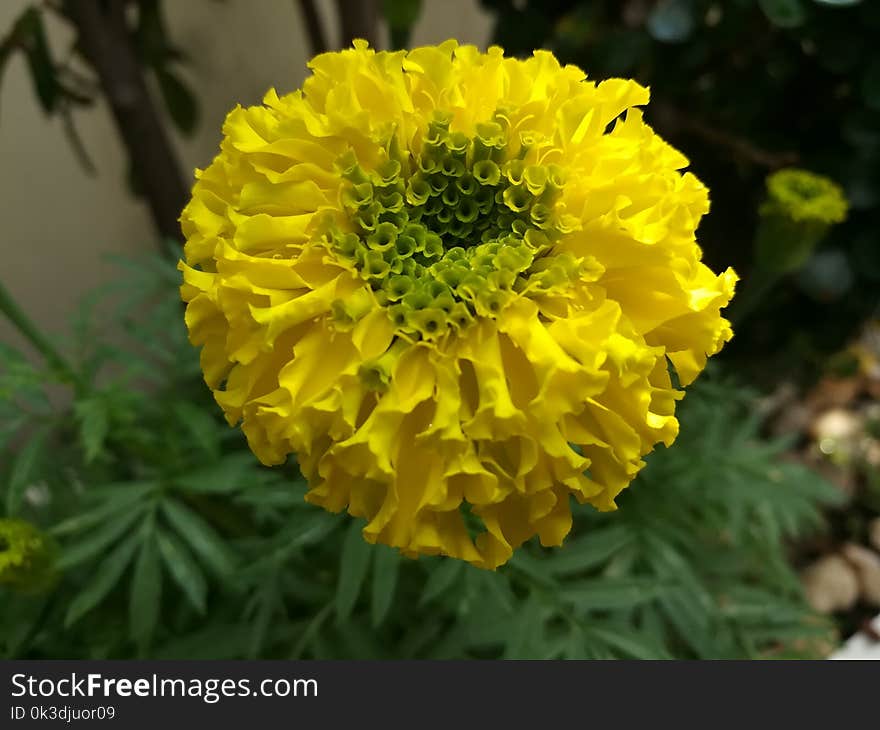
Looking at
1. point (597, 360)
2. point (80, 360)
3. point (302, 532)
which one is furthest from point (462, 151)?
point (80, 360)

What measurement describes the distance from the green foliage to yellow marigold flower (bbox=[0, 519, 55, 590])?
0.06 ft

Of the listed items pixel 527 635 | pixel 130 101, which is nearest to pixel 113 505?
pixel 527 635

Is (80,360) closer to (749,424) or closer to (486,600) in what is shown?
(486,600)

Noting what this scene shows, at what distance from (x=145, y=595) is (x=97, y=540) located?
0.16ft

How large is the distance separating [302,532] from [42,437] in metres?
0.20

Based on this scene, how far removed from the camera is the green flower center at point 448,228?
0.31m

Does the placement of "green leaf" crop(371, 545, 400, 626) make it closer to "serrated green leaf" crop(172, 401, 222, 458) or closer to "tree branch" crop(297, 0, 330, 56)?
"serrated green leaf" crop(172, 401, 222, 458)

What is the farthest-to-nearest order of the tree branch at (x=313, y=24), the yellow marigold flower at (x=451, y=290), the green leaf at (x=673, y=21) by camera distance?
the tree branch at (x=313, y=24) < the green leaf at (x=673, y=21) < the yellow marigold flower at (x=451, y=290)

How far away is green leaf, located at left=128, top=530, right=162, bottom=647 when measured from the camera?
498 millimetres

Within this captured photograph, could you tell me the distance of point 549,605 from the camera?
537mm

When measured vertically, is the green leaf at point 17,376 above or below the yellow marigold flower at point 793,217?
above

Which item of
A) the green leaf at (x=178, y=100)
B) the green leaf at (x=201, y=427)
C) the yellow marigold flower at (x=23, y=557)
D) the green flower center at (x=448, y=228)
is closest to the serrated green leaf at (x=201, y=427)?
the green leaf at (x=201, y=427)

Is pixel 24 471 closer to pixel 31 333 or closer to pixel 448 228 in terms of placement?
pixel 31 333

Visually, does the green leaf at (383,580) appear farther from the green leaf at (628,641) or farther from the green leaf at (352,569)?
the green leaf at (628,641)
